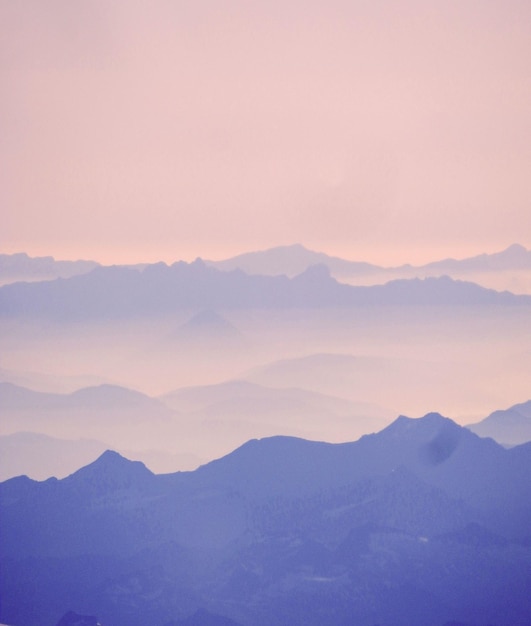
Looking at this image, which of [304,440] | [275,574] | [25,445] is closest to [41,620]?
[25,445]

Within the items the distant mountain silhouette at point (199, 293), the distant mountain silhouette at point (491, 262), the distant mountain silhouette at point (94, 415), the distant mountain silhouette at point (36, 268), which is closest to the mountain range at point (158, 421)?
the distant mountain silhouette at point (94, 415)

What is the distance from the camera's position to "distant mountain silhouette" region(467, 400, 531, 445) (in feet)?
11.3

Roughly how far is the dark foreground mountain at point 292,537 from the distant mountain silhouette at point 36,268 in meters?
0.84

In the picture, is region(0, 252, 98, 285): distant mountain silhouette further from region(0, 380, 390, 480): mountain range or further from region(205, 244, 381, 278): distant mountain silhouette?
region(205, 244, 381, 278): distant mountain silhouette

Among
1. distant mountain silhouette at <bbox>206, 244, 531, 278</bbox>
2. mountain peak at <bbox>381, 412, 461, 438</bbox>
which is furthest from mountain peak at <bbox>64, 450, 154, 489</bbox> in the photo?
mountain peak at <bbox>381, 412, 461, 438</bbox>

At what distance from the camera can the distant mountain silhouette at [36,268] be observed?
3820 mm

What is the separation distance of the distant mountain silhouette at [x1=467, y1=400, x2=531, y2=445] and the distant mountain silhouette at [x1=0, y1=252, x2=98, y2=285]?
180 centimetres

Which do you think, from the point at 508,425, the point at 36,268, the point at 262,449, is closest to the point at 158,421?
the point at 262,449

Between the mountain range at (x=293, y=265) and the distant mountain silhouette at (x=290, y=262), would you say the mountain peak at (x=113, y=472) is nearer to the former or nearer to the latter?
the mountain range at (x=293, y=265)

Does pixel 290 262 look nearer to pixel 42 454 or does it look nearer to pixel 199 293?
pixel 199 293

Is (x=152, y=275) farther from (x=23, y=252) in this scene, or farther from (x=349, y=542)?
(x=349, y=542)

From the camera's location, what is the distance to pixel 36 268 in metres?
3.84

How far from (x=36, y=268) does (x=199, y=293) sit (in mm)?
743

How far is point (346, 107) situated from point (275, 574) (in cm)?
196
